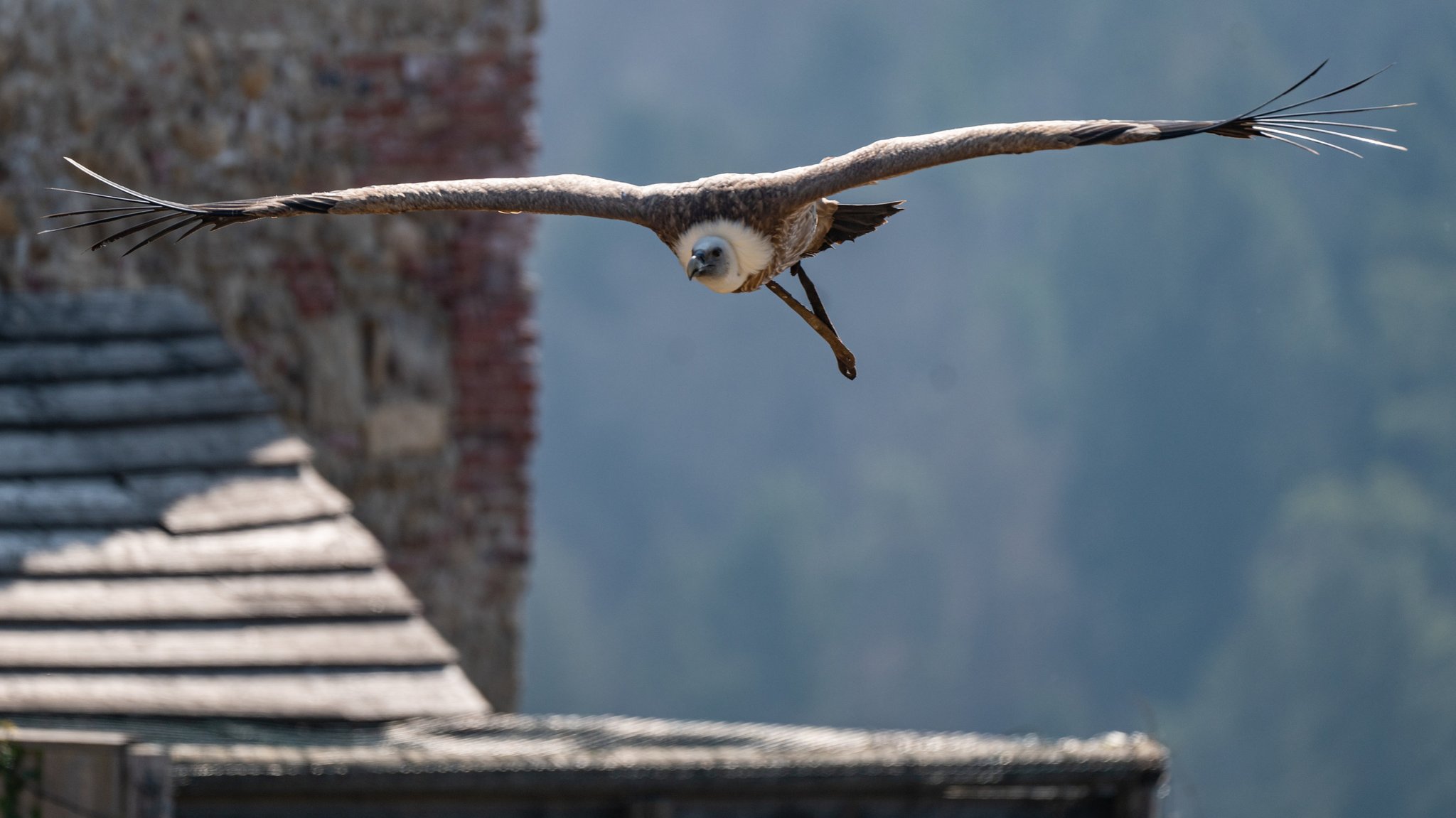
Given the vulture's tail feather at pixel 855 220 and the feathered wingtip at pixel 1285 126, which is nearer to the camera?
the feathered wingtip at pixel 1285 126

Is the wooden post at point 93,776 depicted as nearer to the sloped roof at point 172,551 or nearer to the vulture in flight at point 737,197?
the sloped roof at point 172,551

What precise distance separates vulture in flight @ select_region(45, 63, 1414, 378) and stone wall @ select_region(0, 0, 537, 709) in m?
3.28

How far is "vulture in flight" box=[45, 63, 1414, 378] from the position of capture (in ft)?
9.80

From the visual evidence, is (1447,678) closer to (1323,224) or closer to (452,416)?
(1323,224)

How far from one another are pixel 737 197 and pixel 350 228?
3849 millimetres

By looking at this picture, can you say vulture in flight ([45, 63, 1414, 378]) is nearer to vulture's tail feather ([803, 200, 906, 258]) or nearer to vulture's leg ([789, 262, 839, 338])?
vulture's leg ([789, 262, 839, 338])

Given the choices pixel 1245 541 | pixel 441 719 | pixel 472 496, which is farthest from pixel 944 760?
pixel 1245 541

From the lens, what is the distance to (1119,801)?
464cm

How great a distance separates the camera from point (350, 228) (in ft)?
22.5

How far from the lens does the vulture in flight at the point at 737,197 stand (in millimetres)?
2986

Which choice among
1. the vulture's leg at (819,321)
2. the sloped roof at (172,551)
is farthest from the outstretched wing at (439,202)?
the sloped roof at (172,551)

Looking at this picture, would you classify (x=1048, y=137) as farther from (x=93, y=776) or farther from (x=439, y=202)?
(x=93, y=776)

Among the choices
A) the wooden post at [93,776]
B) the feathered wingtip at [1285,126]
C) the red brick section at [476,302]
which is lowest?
the wooden post at [93,776]

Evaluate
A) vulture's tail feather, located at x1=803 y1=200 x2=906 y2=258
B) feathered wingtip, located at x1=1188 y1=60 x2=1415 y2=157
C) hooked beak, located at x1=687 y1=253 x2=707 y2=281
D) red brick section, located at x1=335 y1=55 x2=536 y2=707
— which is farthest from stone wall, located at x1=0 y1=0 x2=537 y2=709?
feathered wingtip, located at x1=1188 y1=60 x2=1415 y2=157
